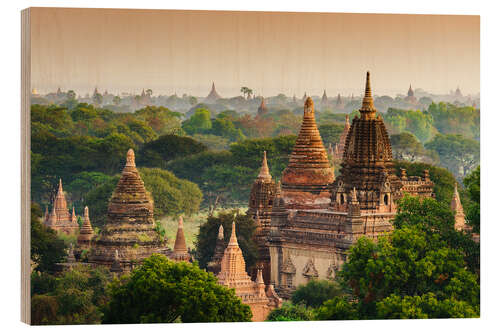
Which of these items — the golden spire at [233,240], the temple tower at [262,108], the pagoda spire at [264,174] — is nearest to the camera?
the temple tower at [262,108]

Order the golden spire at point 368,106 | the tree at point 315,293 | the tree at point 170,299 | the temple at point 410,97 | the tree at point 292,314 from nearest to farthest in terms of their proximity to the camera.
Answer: the tree at point 170,299 < the tree at point 292,314 < the tree at point 315,293 < the temple at point 410,97 < the golden spire at point 368,106

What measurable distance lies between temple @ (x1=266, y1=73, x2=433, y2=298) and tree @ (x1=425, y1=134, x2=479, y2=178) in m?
1.28

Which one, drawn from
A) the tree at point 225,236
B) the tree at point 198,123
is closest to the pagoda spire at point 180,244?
the tree at point 225,236

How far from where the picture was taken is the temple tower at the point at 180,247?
4412 centimetres

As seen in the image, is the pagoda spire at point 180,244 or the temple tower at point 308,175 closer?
the pagoda spire at point 180,244

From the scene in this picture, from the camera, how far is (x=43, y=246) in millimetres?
41031

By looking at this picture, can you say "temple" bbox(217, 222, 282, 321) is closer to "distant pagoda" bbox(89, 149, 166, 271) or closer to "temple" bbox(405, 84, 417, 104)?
"distant pagoda" bbox(89, 149, 166, 271)

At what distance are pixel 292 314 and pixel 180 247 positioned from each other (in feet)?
15.6

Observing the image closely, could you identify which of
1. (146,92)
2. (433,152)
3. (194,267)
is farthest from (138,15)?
(433,152)

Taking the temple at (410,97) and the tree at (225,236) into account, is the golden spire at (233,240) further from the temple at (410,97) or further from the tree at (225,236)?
the temple at (410,97)

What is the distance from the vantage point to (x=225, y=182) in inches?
1849

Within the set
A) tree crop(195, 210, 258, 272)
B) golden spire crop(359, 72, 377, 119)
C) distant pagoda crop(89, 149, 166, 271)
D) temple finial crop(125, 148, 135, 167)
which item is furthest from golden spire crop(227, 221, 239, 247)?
golden spire crop(359, 72, 377, 119)

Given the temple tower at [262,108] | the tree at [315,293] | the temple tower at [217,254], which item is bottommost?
the tree at [315,293]

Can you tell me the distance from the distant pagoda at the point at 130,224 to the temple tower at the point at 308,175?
4.21 meters
